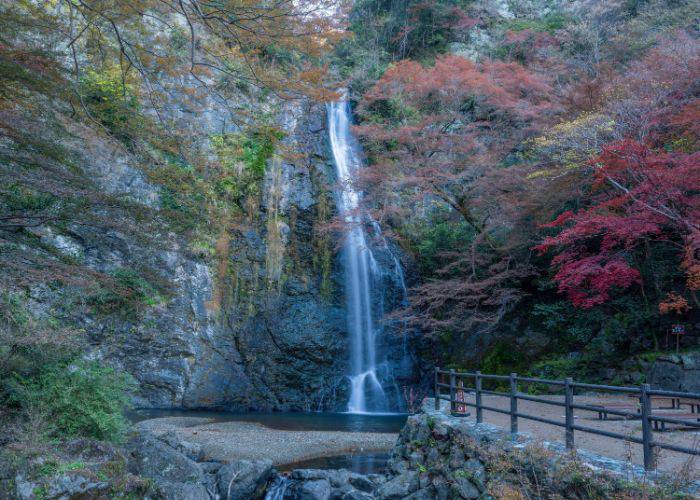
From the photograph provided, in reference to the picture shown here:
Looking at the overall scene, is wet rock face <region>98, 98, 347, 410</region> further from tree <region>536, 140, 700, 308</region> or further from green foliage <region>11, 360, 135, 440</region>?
tree <region>536, 140, 700, 308</region>

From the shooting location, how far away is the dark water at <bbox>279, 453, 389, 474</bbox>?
9086 mm

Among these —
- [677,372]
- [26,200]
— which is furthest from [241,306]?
[677,372]

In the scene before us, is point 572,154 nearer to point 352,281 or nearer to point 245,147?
point 352,281

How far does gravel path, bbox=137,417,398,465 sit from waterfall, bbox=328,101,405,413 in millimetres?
4041

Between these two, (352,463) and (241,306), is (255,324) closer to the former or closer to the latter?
(241,306)

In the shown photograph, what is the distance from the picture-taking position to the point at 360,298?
1725cm

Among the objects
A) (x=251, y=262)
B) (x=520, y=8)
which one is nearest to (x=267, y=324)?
(x=251, y=262)

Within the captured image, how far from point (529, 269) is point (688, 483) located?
11.3 metres

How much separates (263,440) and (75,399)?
5562 mm

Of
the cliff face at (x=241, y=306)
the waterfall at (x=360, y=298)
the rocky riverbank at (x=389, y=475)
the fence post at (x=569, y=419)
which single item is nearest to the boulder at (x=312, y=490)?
the rocky riverbank at (x=389, y=475)

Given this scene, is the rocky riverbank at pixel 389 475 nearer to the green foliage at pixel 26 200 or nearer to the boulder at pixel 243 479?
the boulder at pixel 243 479

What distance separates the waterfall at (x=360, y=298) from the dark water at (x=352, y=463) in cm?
586

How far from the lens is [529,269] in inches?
579

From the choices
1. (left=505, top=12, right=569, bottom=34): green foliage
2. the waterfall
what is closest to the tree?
the waterfall
